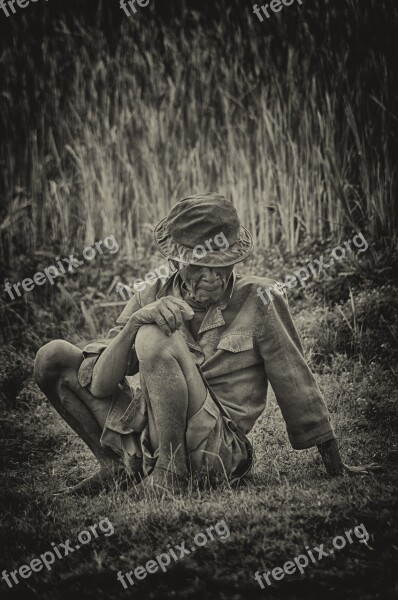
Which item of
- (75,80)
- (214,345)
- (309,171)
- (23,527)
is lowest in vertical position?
(23,527)

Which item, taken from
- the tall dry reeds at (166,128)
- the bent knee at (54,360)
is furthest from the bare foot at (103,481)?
the tall dry reeds at (166,128)

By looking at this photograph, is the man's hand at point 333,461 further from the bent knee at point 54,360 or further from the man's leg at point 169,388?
the bent knee at point 54,360

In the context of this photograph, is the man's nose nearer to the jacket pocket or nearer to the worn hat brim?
the worn hat brim

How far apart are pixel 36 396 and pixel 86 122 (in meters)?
3.09

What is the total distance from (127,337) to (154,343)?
207 mm

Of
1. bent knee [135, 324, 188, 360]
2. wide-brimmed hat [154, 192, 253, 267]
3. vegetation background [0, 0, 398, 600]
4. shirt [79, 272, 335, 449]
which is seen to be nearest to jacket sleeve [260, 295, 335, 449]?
shirt [79, 272, 335, 449]

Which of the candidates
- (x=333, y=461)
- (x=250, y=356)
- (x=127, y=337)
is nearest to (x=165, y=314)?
(x=127, y=337)

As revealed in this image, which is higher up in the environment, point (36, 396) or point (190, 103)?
point (190, 103)

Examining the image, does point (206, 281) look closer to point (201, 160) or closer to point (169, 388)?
point (169, 388)

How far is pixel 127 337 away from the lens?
406 centimetres

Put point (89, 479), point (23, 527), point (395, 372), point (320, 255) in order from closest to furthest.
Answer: point (23, 527)
point (89, 479)
point (395, 372)
point (320, 255)

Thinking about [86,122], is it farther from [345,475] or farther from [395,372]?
[345,475]

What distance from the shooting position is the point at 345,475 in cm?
426

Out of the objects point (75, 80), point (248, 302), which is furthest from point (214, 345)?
point (75, 80)
